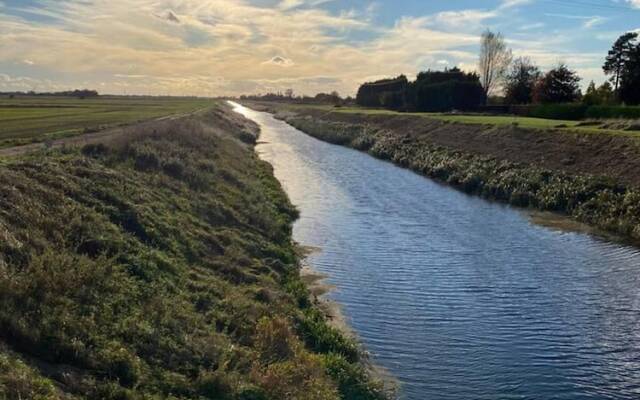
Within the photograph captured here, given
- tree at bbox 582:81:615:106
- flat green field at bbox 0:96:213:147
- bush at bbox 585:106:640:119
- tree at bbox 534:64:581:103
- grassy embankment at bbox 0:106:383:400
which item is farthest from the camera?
tree at bbox 534:64:581:103

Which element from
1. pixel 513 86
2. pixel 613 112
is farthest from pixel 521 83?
pixel 613 112

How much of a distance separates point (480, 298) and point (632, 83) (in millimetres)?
59960

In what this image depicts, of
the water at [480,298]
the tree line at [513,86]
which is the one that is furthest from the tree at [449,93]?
the water at [480,298]

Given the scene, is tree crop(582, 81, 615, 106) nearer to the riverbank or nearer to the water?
the riverbank

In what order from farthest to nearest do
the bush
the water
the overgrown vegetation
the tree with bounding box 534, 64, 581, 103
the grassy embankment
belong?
the tree with bounding box 534, 64, 581, 103 → the bush → the overgrown vegetation → the water → the grassy embankment

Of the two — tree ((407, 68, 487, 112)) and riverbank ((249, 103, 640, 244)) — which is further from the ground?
tree ((407, 68, 487, 112))

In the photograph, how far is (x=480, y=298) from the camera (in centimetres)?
1456

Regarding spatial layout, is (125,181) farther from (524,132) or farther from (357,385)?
(524,132)

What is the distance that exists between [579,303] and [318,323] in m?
6.80

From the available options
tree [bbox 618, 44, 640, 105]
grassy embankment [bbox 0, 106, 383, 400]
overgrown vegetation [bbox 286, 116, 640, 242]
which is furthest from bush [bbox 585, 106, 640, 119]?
grassy embankment [bbox 0, 106, 383, 400]

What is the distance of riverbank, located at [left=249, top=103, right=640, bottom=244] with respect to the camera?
80.1ft

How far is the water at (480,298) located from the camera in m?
10.5

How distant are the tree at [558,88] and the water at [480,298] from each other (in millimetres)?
56476

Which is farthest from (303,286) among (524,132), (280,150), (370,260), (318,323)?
(280,150)
